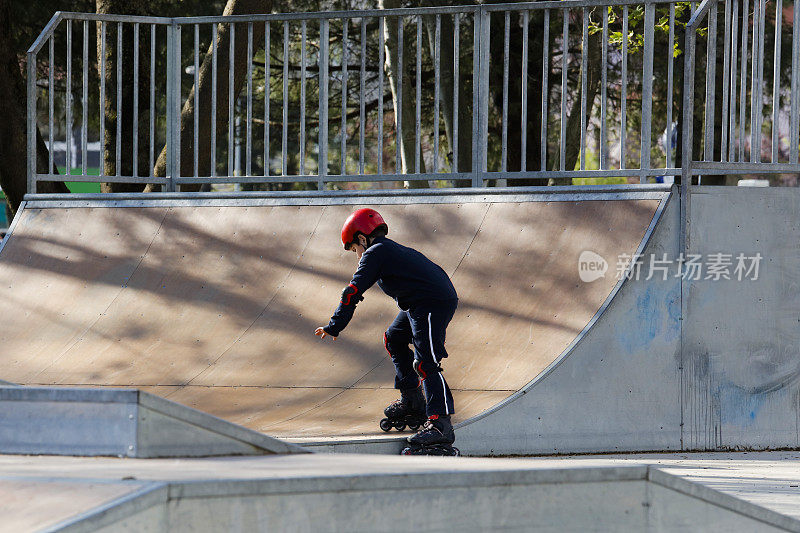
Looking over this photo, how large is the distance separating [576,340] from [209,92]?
249 inches

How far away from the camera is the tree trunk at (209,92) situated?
39.6ft

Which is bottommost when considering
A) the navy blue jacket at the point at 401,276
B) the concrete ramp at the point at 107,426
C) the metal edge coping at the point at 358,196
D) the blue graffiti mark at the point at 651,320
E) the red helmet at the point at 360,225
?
the concrete ramp at the point at 107,426

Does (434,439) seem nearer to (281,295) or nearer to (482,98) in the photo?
(281,295)

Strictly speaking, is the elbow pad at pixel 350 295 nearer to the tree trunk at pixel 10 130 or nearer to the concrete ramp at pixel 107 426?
the concrete ramp at pixel 107 426

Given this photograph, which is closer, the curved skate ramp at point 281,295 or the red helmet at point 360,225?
the red helmet at point 360,225

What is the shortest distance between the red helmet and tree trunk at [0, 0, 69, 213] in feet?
23.7

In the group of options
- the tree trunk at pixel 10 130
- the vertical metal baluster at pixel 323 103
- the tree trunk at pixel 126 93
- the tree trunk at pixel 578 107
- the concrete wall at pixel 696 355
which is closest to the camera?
the concrete wall at pixel 696 355

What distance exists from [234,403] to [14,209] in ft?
24.5

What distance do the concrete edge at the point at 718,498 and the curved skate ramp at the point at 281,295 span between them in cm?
276

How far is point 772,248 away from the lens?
25.8 feet

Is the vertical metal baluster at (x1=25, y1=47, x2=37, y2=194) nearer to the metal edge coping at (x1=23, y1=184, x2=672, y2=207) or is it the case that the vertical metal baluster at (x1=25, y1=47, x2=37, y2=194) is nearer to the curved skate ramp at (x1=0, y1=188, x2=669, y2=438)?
the metal edge coping at (x1=23, y1=184, x2=672, y2=207)

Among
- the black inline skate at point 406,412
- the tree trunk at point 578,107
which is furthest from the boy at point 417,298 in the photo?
the tree trunk at point 578,107

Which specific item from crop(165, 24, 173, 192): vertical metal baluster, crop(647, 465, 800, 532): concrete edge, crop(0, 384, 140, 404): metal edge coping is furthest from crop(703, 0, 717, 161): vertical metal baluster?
crop(165, 24, 173, 192): vertical metal baluster


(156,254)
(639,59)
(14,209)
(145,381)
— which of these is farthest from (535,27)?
(145,381)
